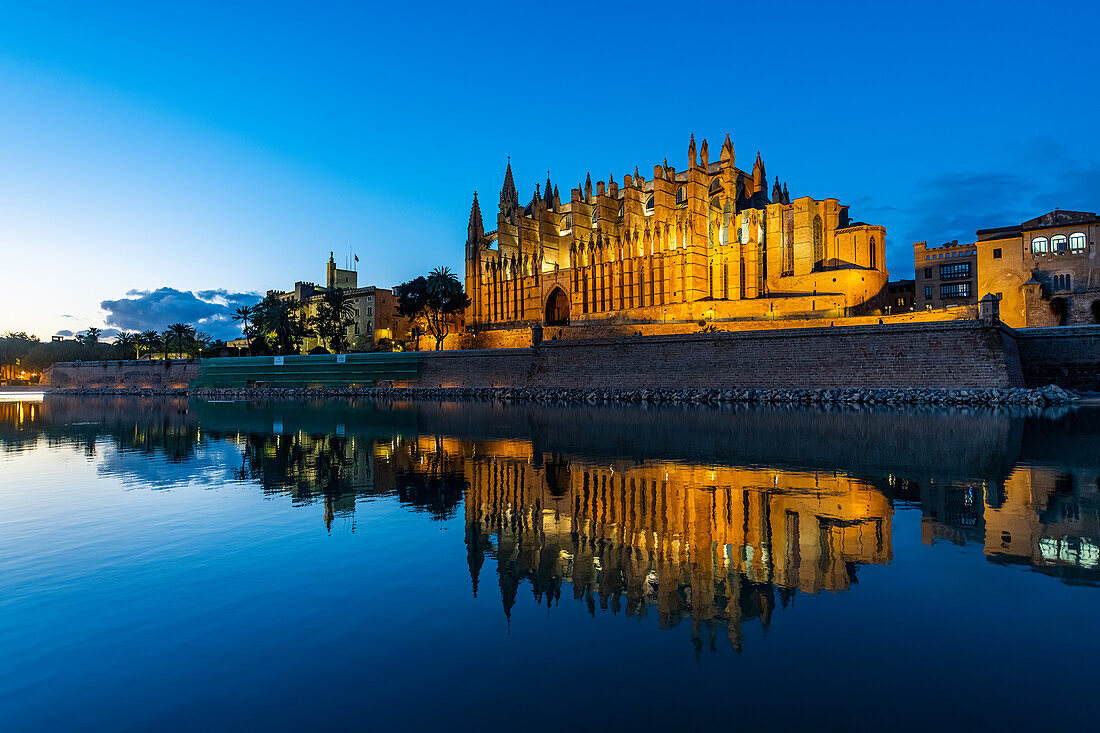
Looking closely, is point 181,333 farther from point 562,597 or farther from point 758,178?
point 562,597

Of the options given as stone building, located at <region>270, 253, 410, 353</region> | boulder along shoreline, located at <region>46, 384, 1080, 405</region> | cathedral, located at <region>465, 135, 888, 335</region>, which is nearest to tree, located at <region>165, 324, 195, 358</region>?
stone building, located at <region>270, 253, 410, 353</region>

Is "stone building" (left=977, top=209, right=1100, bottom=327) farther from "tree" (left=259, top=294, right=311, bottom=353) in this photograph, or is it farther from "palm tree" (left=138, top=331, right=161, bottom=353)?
"palm tree" (left=138, top=331, right=161, bottom=353)

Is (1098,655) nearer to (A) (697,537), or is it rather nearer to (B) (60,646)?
(A) (697,537)

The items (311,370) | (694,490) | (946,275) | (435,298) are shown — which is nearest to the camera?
(694,490)

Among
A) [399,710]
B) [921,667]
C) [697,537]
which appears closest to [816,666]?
[921,667]

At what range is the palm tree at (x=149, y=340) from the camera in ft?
312

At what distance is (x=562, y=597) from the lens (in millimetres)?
6082

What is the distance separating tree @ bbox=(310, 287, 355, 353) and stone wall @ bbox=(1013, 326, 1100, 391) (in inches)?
2540

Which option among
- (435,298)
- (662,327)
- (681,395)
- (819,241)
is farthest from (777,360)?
(435,298)

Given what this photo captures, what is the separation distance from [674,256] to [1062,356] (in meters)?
30.7

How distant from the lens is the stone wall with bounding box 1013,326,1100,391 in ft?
113

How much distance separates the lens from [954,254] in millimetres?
59344

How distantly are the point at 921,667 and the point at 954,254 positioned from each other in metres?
65.6

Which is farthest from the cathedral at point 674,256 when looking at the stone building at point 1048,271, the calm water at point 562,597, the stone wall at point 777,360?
the calm water at point 562,597
